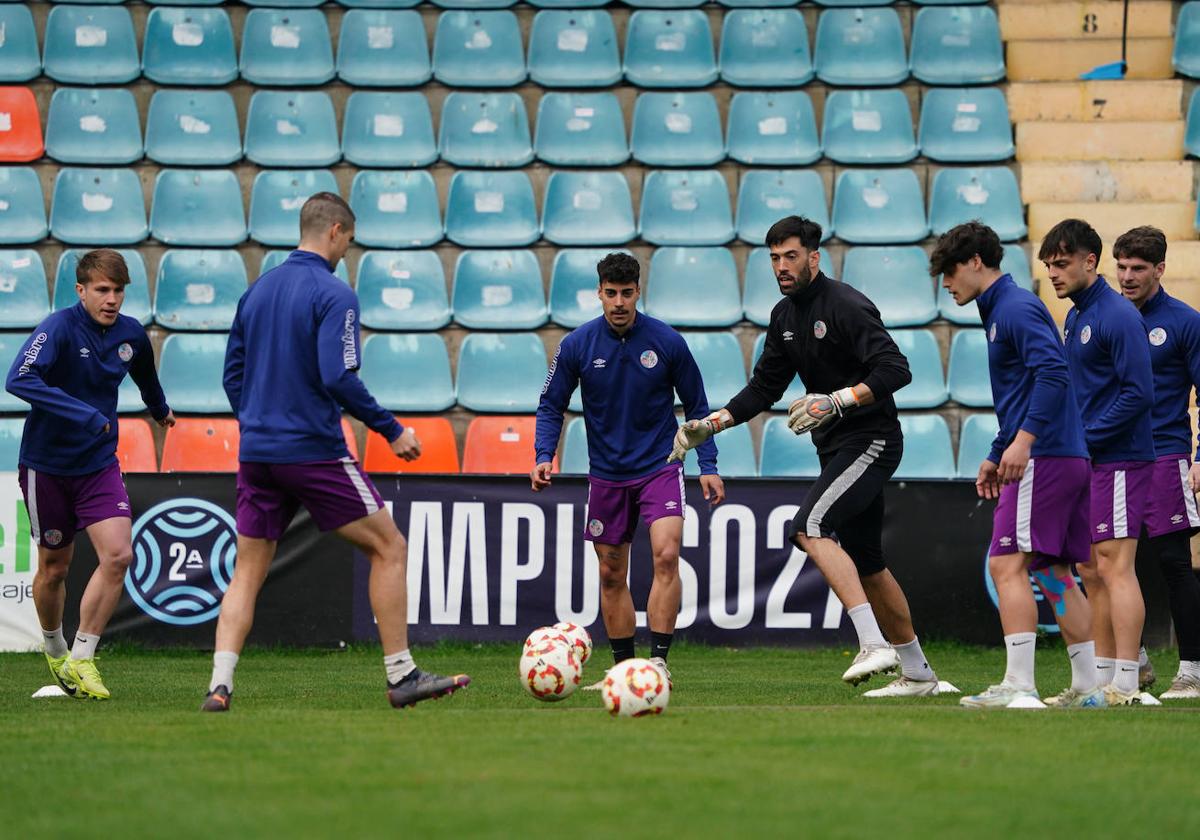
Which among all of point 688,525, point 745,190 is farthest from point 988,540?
point 745,190

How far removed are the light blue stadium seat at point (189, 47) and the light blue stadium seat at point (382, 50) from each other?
1.08 meters

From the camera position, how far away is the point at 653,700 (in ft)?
21.2

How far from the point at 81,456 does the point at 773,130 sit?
332 inches

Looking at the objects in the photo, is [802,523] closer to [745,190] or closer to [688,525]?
[688,525]

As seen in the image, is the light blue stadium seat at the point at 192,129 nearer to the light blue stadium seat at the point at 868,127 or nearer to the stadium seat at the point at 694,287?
the stadium seat at the point at 694,287

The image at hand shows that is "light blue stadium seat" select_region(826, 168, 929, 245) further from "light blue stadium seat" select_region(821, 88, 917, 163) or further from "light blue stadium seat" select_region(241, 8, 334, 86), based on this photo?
"light blue stadium seat" select_region(241, 8, 334, 86)

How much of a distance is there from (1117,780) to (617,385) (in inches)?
167

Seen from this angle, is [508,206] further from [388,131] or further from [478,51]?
[478,51]

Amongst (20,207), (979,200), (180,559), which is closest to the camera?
(180,559)

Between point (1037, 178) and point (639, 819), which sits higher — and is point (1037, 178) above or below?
above

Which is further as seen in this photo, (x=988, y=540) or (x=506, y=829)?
(x=988, y=540)

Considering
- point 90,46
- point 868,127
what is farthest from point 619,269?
point 90,46

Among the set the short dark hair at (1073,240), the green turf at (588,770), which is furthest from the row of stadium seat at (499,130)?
the green turf at (588,770)

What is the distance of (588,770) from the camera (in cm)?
492
